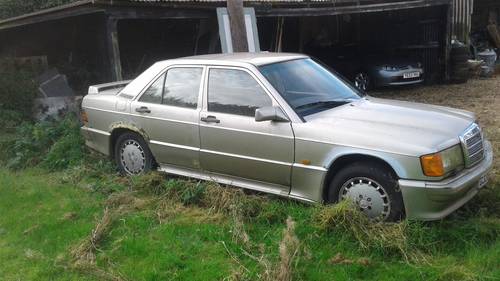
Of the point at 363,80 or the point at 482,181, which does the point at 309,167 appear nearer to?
the point at 482,181

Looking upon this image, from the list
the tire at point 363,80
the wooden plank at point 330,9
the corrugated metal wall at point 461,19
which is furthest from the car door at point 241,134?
the corrugated metal wall at point 461,19

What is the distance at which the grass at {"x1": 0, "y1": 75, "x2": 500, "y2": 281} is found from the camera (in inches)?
166

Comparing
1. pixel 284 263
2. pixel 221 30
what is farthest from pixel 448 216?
pixel 221 30

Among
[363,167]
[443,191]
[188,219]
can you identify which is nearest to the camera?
[443,191]

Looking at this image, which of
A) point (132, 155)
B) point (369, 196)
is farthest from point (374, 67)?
point (369, 196)

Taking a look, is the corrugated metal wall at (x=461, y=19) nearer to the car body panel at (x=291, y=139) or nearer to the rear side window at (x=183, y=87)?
the car body panel at (x=291, y=139)

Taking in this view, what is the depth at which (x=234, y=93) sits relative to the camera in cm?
559

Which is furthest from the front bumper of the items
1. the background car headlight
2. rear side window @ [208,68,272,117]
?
the background car headlight

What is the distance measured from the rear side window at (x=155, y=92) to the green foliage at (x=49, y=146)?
1753mm

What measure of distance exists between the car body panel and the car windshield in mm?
102

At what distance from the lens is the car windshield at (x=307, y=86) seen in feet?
17.6

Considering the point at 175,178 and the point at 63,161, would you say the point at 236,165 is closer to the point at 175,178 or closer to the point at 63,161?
the point at 175,178

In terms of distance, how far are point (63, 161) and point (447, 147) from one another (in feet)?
17.1

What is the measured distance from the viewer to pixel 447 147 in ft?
14.8
